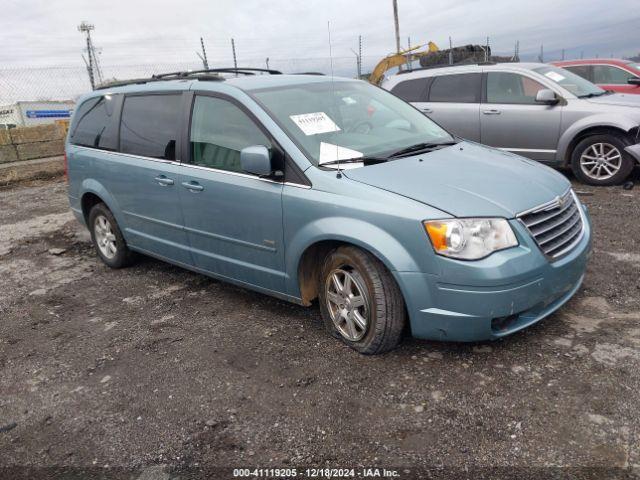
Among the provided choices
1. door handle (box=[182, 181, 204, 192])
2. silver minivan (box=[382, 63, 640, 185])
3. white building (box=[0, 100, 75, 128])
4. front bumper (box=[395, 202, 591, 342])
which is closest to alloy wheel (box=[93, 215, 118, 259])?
door handle (box=[182, 181, 204, 192])

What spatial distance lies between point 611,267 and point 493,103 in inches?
156

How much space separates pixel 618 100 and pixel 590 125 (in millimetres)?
672

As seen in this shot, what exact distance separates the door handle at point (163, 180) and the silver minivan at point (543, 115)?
5051mm

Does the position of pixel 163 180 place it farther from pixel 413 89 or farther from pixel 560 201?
pixel 413 89

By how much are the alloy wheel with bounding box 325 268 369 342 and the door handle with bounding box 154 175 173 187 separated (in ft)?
5.30

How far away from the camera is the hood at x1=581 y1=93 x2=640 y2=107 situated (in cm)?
695

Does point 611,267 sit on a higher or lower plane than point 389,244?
lower

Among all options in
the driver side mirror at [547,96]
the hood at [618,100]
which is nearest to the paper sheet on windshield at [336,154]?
the driver side mirror at [547,96]

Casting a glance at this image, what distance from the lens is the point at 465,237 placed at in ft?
9.10

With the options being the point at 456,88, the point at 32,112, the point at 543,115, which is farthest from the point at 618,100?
the point at 32,112

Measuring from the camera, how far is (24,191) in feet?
34.0

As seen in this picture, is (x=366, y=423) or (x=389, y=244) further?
(x=389, y=244)

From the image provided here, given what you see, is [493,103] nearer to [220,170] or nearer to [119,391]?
[220,170]

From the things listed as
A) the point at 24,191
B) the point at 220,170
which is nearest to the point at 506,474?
the point at 220,170
